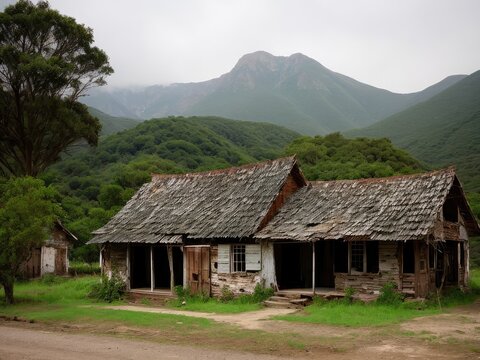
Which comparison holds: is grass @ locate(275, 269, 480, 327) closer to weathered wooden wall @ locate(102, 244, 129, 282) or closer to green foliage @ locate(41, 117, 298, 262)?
weathered wooden wall @ locate(102, 244, 129, 282)

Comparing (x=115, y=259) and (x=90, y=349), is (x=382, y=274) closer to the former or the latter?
(x=90, y=349)

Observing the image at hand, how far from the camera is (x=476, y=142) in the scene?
230 feet

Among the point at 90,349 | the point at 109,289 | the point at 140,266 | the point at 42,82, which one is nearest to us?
the point at 90,349

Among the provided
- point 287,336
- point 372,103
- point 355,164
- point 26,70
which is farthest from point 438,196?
point 372,103

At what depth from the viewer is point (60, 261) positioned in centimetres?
3406

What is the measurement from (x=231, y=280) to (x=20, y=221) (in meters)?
8.39

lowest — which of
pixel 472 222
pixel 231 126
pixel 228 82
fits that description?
pixel 472 222

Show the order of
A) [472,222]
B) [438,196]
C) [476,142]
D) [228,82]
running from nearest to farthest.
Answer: [438,196] → [472,222] → [476,142] → [228,82]

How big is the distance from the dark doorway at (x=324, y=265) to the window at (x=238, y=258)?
332 cm

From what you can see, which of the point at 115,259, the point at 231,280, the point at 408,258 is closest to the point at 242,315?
the point at 231,280

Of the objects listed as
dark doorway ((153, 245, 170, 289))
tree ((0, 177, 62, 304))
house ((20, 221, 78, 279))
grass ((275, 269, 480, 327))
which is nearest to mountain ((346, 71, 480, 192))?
dark doorway ((153, 245, 170, 289))

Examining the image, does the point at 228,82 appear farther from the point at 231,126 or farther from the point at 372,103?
the point at 231,126

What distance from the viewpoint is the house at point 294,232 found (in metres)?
18.3

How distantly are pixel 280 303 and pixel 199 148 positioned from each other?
2270 inches
